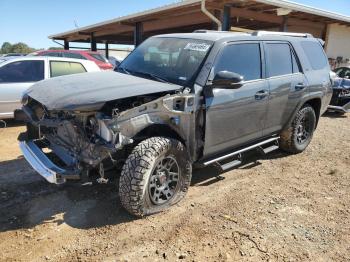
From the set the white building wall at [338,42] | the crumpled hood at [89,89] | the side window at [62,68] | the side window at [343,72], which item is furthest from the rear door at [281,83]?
the white building wall at [338,42]

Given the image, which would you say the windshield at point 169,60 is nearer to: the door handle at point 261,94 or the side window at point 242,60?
the side window at point 242,60

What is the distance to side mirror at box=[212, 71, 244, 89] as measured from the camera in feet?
12.9

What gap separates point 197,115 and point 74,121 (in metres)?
1.35

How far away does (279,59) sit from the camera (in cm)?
529

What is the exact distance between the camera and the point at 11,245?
3.22 meters

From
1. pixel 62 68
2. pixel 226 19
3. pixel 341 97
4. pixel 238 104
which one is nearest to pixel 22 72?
pixel 62 68

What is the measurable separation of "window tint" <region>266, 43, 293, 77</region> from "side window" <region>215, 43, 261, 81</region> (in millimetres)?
260

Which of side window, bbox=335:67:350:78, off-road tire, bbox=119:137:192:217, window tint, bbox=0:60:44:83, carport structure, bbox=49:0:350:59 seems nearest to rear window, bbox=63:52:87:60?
carport structure, bbox=49:0:350:59

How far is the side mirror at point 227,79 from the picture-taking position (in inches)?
155

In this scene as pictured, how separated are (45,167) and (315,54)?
15.9ft

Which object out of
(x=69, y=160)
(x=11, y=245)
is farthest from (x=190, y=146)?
(x=11, y=245)

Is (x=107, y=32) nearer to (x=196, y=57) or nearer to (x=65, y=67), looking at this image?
(x=65, y=67)

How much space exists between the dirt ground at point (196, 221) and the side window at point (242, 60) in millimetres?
1474

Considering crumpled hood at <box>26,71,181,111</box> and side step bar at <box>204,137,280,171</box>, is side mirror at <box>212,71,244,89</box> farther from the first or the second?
side step bar at <box>204,137,280,171</box>
